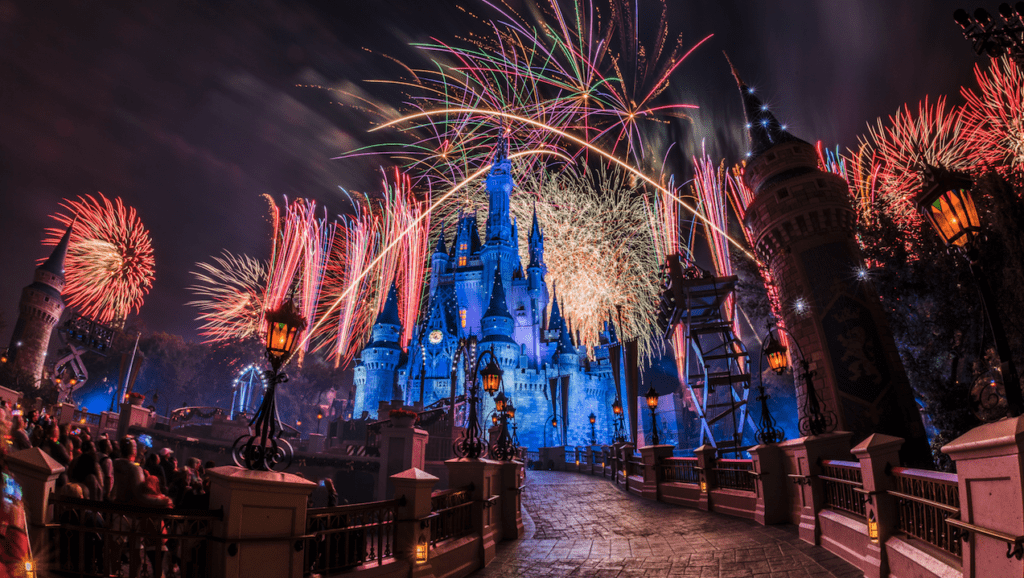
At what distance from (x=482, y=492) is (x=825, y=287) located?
49.9 feet

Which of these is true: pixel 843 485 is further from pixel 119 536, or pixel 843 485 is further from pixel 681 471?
pixel 119 536

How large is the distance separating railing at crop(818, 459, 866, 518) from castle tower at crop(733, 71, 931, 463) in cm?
885

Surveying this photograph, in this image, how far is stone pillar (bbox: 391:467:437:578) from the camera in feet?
22.2

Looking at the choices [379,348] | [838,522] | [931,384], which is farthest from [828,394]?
[379,348]

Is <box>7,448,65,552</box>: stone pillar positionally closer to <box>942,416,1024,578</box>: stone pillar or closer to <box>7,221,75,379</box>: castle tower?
<box>942,416,1024,578</box>: stone pillar

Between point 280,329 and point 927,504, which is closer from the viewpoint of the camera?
point 927,504

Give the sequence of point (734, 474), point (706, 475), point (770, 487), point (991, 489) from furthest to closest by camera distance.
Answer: point (706, 475) → point (734, 474) → point (770, 487) → point (991, 489)

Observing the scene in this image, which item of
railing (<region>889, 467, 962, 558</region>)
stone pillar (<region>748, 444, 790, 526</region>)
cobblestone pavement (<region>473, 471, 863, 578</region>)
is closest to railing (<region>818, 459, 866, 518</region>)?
railing (<region>889, 467, 962, 558</region>)

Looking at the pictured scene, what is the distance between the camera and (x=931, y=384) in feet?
61.9

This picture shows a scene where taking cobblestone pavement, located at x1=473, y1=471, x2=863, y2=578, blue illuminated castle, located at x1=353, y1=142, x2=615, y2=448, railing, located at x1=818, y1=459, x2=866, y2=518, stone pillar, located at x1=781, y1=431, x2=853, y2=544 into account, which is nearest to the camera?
cobblestone pavement, located at x1=473, y1=471, x2=863, y2=578

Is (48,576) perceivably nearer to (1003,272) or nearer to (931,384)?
(1003,272)

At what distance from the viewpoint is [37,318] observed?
138ft

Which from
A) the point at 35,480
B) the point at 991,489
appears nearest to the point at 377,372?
the point at 35,480

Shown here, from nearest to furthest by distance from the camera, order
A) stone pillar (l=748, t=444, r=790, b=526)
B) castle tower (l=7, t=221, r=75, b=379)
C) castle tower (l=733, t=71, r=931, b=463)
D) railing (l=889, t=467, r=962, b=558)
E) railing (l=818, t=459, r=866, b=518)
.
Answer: railing (l=889, t=467, r=962, b=558) → railing (l=818, t=459, r=866, b=518) → stone pillar (l=748, t=444, r=790, b=526) → castle tower (l=733, t=71, r=931, b=463) → castle tower (l=7, t=221, r=75, b=379)
